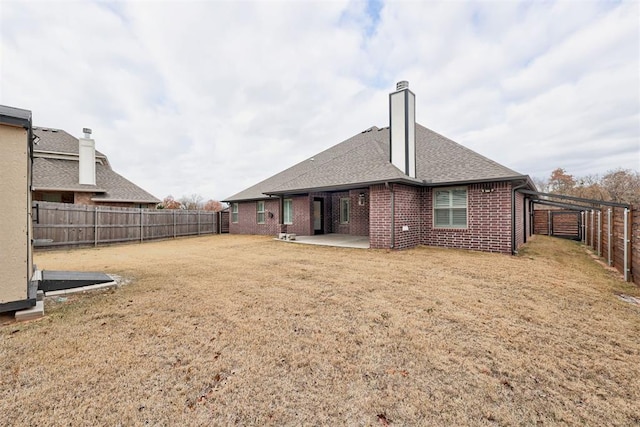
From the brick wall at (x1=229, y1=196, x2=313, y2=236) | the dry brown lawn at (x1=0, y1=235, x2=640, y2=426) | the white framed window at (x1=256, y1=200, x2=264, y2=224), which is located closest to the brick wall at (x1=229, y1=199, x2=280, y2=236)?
the brick wall at (x1=229, y1=196, x2=313, y2=236)

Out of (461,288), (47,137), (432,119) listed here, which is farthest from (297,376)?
(47,137)

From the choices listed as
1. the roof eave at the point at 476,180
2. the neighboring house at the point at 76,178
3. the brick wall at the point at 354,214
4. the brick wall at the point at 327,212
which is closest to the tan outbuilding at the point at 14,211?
the roof eave at the point at 476,180

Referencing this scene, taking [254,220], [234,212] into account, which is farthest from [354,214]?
[234,212]

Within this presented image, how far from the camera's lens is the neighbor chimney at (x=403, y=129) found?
1050cm

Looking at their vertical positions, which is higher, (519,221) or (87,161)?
(87,161)

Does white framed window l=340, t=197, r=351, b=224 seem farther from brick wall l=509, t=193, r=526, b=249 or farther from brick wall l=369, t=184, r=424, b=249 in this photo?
brick wall l=509, t=193, r=526, b=249

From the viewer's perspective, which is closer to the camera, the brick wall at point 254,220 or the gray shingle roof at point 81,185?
the gray shingle roof at point 81,185

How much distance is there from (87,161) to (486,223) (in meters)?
21.9

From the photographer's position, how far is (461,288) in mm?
5020

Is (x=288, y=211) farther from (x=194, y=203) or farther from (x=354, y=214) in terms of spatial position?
(x=194, y=203)

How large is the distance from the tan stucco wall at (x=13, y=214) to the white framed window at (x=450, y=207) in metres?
11.1

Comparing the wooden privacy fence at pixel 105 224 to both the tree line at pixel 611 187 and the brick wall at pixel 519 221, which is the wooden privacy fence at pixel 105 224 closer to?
the brick wall at pixel 519 221

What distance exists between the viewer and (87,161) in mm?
16688

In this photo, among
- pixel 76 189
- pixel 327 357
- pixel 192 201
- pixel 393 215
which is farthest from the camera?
pixel 192 201
